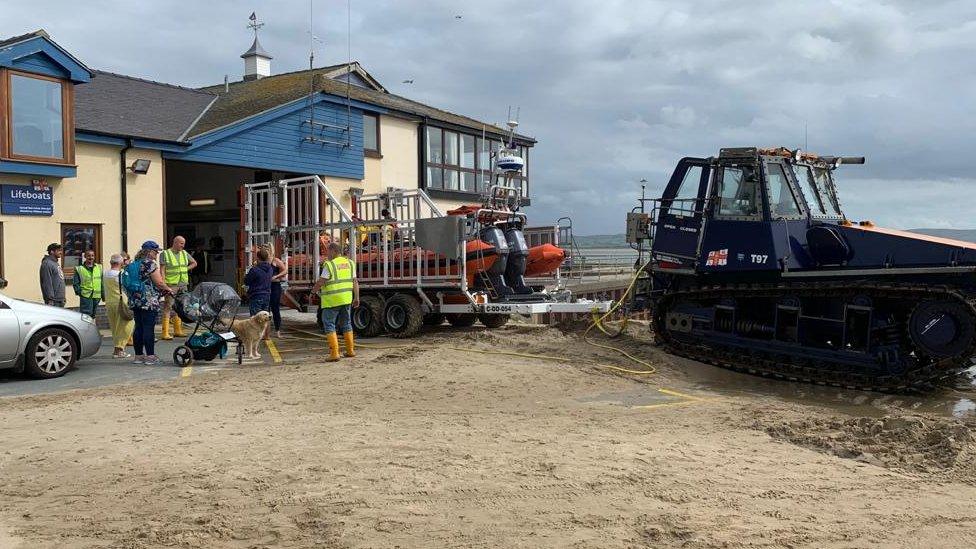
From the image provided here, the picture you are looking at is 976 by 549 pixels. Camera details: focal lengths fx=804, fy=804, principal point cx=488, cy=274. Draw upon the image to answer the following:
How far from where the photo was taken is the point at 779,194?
10.9 meters

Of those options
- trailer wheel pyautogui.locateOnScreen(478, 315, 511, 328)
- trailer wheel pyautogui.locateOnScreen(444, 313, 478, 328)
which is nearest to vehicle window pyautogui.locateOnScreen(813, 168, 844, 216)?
trailer wheel pyautogui.locateOnScreen(478, 315, 511, 328)

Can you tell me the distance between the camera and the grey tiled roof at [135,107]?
16250 millimetres

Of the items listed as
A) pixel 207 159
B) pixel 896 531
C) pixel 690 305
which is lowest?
pixel 896 531

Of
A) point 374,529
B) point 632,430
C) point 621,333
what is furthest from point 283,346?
point 374,529

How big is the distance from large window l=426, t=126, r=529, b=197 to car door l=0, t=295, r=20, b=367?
629 inches

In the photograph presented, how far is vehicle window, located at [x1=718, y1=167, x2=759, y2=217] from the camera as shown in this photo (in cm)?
1091

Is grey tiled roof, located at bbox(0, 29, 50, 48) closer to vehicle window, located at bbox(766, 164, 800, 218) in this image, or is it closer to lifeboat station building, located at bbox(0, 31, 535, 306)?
lifeboat station building, located at bbox(0, 31, 535, 306)

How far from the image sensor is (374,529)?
4602mm

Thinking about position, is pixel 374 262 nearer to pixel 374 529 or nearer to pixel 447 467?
pixel 447 467

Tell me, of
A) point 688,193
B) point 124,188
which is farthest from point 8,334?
point 688,193

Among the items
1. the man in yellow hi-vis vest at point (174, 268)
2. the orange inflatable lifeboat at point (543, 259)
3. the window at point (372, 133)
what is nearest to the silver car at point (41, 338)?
the man in yellow hi-vis vest at point (174, 268)

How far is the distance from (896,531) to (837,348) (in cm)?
612

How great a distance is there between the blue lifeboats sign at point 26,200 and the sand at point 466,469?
664 cm

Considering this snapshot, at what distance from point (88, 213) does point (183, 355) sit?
602 centimetres
